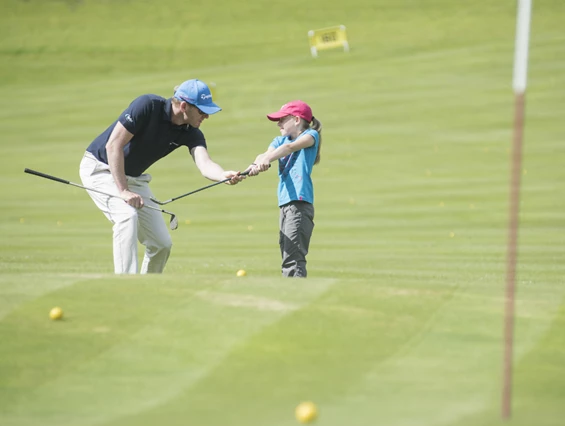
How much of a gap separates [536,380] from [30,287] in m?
3.77

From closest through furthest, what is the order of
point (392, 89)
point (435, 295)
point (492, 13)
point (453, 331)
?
1. point (453, 331)
2. point (435, 295)
3. point (392, 89)
4. point (492, 13)

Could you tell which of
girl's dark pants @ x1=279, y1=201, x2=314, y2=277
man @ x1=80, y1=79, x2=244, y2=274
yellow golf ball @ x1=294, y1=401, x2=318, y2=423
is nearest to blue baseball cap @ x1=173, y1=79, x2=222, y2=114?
man @ x1=80, y1=79, x2=244, y2=274

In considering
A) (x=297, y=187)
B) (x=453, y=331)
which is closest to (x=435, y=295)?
(x=453, y=331)

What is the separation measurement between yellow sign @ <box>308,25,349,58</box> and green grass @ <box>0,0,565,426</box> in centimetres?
45

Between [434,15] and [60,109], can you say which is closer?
[60,109]

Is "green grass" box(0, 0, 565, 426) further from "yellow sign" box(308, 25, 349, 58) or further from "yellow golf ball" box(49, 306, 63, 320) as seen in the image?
"yellow sign" box(308, 25, 349, 58)

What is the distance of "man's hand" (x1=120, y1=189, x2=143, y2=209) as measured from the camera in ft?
27.1

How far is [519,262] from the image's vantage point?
12633 millimetres

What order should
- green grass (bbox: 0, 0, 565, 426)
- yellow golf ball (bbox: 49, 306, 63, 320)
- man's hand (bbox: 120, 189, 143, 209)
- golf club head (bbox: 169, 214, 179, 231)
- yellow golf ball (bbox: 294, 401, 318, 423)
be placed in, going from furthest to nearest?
golf club head (bbox: 169, 214, 179, 231) → man's hand (bbox: 120, 189, 143, 209) → yellow golf ball (bbox: 49, 306, 63, 320) → green grass (bbox: 0, 0, 565, 426) → yellow golf ball (bbox: 294, 401, 318, 423)

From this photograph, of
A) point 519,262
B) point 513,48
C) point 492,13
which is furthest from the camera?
point 492,13

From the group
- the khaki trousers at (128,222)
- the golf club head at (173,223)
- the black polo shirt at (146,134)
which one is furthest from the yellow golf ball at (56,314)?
the golf club head at (173,223)

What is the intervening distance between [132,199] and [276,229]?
7385mm

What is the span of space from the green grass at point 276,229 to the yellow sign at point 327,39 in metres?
0.45

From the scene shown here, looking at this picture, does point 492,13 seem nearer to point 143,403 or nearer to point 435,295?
point 435,295
